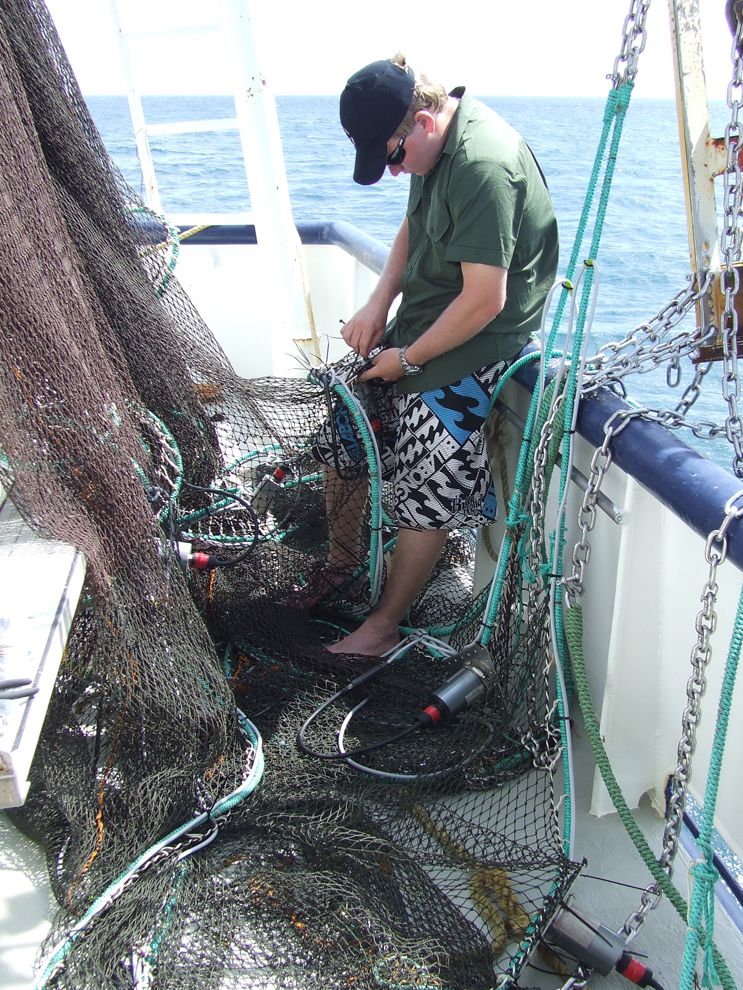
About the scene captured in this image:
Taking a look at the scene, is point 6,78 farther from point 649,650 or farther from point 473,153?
point 649,650

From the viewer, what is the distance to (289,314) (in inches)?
172

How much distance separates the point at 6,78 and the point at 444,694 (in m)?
1.90

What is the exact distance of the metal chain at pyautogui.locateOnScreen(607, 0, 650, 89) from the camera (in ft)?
5.59

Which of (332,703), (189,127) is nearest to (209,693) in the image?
(332,703)

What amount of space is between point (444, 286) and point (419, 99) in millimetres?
513

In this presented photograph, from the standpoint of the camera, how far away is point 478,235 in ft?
7.36

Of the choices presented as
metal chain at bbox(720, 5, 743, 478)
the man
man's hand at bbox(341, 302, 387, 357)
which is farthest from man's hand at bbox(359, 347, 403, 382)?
metal chain at bbox(720, 5, 743, 478)

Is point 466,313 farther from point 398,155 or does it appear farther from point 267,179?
point 267,179

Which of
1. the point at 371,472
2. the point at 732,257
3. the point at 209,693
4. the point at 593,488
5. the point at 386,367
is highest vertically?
the point at 732,257

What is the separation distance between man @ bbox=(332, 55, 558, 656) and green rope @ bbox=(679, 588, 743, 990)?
1069mm

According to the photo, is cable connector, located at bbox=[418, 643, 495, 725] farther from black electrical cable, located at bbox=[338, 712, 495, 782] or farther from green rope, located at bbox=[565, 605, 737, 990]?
green rope, located at bbox=[565, 605, 737, 990]

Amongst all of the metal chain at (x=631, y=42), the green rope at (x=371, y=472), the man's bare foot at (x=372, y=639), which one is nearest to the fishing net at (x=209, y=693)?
the green rope at (x=371, y=472)

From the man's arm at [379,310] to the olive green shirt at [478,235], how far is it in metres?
0.14

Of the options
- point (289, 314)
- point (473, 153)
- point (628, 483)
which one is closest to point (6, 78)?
point (473, 153)
